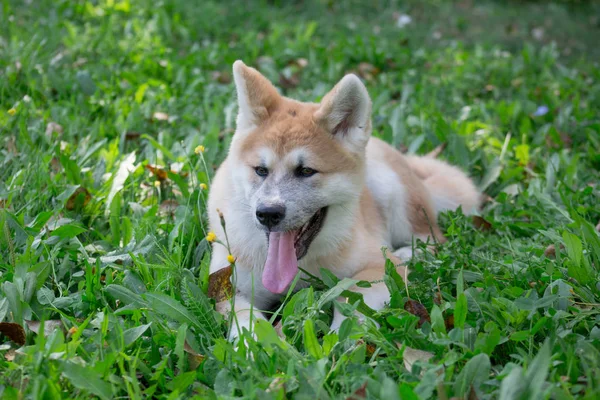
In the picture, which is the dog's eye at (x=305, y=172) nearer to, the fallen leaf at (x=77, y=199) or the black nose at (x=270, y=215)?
the black nose at (x=270, y=215)

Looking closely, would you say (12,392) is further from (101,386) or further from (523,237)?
(523,237)

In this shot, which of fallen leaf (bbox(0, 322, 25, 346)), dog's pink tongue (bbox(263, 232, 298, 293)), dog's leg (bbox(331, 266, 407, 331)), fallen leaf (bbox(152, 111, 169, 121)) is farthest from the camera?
fallen leaf (bbox(152, 111, 169, 121))

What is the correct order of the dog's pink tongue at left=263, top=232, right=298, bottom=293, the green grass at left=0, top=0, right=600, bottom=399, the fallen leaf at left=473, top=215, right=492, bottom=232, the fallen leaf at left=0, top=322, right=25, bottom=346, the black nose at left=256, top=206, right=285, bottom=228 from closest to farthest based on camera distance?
the green grass at left=0, top=0, right=600, bottom=399 → the fallen leaf at left=0, top=322, right=25, bottom=346 → the black nose at left=256, top=206, right=285, bottom=228 → the dog's pink tongue at left=263, top=232, right=298, bottom=293 → the fallen leaf at left=473, top=215, right=492, bottom=232

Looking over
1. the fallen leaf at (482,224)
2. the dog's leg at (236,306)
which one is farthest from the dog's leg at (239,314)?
the fallen leaf at (482,224)

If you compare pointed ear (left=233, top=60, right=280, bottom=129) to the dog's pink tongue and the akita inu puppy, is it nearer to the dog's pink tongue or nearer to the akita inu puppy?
the akita inu puppy

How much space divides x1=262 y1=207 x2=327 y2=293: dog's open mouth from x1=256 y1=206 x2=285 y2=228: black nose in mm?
162

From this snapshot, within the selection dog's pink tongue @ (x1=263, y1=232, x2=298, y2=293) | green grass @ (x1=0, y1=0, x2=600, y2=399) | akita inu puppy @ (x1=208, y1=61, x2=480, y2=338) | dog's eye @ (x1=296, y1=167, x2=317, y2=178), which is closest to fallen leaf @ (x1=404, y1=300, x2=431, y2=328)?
green grass @ (x1=0, y1=0, x2=600, y2=399)

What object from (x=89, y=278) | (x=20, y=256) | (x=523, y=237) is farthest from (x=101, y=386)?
(x=523, y=237)

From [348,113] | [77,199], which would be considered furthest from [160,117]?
[348,113]

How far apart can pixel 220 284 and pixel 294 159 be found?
0.75 metres

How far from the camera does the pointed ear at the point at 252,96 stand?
12.1ft

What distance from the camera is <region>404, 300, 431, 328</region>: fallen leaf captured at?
3.10 meters

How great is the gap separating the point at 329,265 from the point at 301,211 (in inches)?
17.0

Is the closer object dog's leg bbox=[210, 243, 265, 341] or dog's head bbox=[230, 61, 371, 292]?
dog's leg bbox=[210, 243, 265, 341]
